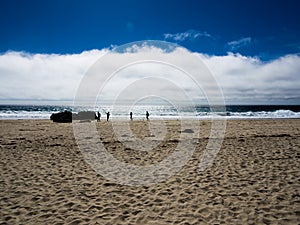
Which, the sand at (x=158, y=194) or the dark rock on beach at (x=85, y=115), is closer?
the sand at (x=158, y=194)

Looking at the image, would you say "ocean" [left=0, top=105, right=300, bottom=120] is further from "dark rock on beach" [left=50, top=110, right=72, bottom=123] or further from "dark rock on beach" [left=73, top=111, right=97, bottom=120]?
"dark rock on beach" [left=50, top=110, right=72, bottom=123]

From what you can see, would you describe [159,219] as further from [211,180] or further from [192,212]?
[211,180]

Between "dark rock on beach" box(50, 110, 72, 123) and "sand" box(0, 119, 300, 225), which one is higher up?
"dark rock on beach" box(50, 110, 72, 123)

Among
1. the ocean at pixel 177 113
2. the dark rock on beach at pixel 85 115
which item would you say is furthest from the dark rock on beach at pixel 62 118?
the ocean at pixel 177 113

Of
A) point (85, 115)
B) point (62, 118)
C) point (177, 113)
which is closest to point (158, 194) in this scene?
point (62, 118)

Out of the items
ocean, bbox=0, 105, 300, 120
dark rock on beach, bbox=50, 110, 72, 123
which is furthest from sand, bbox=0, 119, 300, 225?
ocean, bbox=0, 105, 300, 120

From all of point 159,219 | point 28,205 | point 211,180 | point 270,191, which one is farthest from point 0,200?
point 270,191

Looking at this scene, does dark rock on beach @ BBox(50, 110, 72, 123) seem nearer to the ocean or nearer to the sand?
the ocean

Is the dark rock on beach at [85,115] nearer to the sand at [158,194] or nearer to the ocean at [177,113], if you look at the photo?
the ocean at [177,113]

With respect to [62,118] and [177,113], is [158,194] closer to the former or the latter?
[62,118]

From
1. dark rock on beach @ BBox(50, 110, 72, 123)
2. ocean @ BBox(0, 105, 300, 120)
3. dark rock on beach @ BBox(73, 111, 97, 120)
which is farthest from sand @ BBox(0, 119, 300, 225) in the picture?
ocean @ BBox(0, 105, 300, 120)

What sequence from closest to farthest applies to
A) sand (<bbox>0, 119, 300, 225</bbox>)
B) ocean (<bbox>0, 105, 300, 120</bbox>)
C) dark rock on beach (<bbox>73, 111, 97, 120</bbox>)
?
sand (<bbox>0, 119, 300, 225</bbox>)
dark rock on beach (<bbox>73, 111, 97, 120</bbox>)
ocean (<bbox>0, 105, 300, 120</bbox>)

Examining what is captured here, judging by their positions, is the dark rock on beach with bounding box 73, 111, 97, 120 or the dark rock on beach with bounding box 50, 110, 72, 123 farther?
the dark rock on beach with bounding box 73, 111, 97, 120

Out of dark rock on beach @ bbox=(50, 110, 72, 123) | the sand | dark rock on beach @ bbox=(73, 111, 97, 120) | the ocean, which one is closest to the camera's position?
the sand
